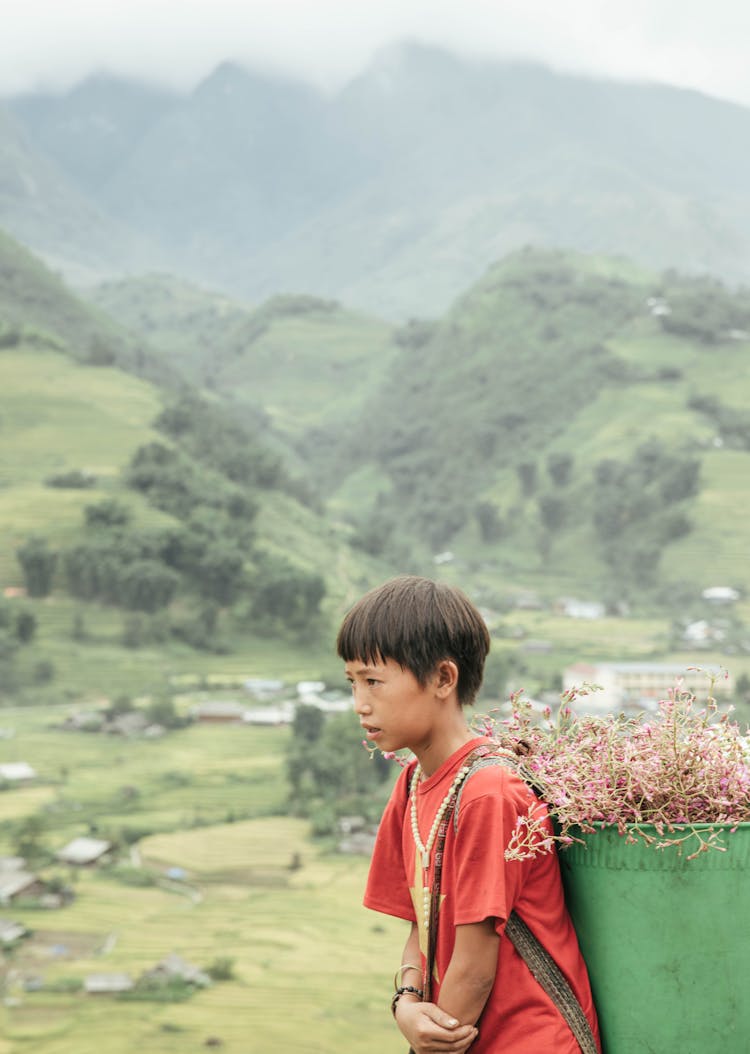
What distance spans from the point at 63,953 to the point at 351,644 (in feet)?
45.0

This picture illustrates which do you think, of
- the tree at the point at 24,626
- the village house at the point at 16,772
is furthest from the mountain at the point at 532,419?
the village house at the point at 16,772

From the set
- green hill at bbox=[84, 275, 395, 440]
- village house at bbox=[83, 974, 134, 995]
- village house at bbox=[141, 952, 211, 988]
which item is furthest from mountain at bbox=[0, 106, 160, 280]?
village house at bbox=[83, 974, 134, 995]

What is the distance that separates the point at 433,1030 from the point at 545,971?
5.5 inches

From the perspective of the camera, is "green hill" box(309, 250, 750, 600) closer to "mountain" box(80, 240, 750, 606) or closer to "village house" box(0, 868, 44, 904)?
"mountain" box(80, 240, 750, 606)

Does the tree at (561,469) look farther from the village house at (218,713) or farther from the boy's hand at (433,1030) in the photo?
the boy's hand at (433,1030)

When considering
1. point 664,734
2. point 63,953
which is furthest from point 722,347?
point 664,734

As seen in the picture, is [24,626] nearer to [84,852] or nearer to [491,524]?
[84,852]

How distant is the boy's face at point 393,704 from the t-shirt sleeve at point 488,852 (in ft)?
0.46

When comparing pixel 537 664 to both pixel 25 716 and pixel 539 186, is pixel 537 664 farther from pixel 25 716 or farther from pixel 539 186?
pixel 539 186

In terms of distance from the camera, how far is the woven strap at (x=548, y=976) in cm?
161

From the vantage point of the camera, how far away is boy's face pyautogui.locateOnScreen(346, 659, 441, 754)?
170cm

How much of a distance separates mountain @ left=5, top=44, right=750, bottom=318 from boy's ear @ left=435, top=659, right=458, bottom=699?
85.8 meters

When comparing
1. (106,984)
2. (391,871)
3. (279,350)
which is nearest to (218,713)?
(106,984)

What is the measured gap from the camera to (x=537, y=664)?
2720 centimetres
